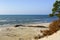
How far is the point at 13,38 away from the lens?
45.2 feet

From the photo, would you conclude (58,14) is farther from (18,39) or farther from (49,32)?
(18,39)

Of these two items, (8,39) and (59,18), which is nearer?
(8,39)

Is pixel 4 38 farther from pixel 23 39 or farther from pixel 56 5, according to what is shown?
pixel 56 5

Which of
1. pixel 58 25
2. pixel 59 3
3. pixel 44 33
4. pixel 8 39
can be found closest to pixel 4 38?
pixel 8 39

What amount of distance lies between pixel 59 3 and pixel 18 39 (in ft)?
14.4

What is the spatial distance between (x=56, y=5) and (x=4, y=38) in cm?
489

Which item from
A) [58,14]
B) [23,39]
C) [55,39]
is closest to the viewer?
[55,39]

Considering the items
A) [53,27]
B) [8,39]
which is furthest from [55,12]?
[8,39]

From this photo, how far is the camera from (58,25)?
45.2 feet

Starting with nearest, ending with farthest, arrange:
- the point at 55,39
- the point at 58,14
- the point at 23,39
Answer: the point at 55,39 < the point at 23,39 < the point at 58,14

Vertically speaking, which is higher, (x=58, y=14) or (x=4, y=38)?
(x=58, y=14)

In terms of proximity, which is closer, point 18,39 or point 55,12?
point 18,39

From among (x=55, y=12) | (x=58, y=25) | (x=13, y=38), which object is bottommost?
(x=13, y=38)

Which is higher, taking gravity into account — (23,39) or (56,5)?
(56,5)
